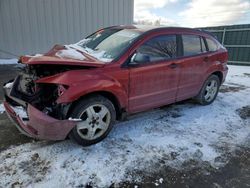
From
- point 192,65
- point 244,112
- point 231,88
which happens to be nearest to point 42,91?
point 192,65

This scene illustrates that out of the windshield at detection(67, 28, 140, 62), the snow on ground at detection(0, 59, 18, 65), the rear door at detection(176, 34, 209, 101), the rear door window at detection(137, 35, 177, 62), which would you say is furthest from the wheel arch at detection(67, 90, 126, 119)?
the snow on ground at detection(0, 59, 18, 65)

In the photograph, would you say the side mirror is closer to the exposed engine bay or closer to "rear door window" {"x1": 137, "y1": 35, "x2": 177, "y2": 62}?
"rear door window" {"x1": 137, "y1": 35, "x2": 177, "y2": 62}

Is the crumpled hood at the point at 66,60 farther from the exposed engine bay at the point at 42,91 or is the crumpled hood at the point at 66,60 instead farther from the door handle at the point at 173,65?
the door handle at the point at 173,65

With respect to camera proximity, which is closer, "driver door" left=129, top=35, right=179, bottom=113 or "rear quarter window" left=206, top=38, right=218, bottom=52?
"driver door" left=129, top=35, right=179, bottom=113

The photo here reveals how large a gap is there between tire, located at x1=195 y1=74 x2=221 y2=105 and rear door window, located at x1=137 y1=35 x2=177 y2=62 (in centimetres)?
136

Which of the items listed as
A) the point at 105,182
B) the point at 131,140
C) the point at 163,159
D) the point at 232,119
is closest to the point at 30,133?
the point at 105,182

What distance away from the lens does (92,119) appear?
3189mm

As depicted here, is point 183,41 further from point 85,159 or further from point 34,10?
point 34,10

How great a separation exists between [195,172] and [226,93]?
13.2 feet

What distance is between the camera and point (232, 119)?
448 centimetres

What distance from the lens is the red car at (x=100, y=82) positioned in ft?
9.52

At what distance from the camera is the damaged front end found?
277 centimetres

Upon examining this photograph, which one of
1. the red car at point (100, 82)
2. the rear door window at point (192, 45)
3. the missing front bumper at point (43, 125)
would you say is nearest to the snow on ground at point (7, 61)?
the red car at point (100, 82)

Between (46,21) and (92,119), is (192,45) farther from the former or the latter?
(46,21)
